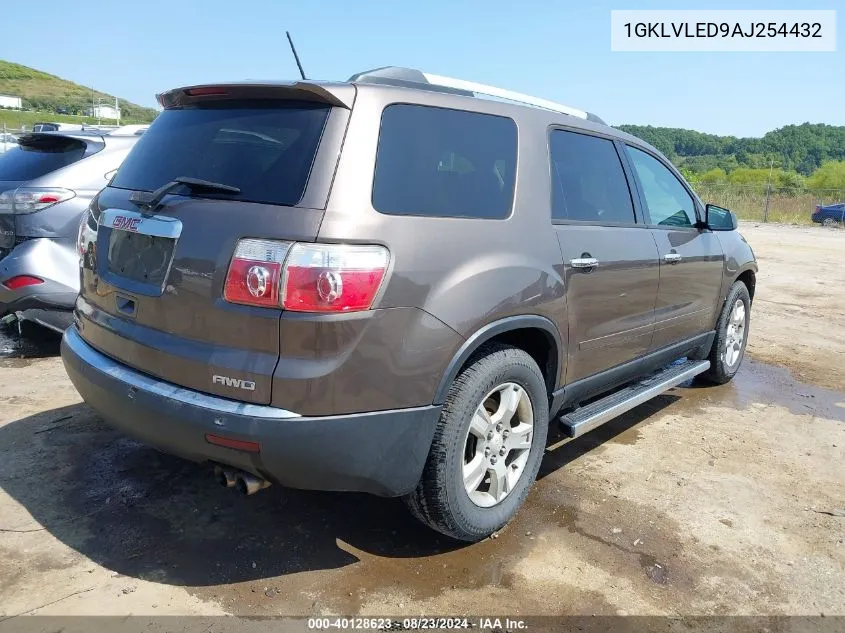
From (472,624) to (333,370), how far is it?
1.06m

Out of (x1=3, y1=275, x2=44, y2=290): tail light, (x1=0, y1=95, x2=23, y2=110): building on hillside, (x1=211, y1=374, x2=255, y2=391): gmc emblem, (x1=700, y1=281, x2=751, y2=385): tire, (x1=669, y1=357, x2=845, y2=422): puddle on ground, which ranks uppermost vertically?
(x1=0, y1=95, x2=23, y2=110): building on hillside

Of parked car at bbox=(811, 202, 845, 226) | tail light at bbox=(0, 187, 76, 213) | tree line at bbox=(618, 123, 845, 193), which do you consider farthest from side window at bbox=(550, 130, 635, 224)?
tree line at bbox=(618, 123, 845, 193)

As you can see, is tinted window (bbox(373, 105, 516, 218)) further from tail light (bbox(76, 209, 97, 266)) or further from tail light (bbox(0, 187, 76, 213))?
tail light (bbox(0, 187, 76, 213))

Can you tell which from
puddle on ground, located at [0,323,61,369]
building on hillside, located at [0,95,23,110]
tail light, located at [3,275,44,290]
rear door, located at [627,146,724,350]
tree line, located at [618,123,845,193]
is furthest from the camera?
building on hillside, located at [0,95,23,110]

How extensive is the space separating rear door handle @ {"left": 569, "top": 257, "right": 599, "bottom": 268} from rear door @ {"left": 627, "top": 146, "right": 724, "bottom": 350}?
86 centimetres

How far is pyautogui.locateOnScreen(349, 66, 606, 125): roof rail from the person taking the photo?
2.72 meters

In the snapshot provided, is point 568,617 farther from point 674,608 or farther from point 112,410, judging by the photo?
point 112,410

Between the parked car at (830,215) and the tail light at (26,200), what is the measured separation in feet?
102

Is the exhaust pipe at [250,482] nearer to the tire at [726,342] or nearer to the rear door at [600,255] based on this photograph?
the rear door at [600,255]

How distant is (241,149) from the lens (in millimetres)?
2588

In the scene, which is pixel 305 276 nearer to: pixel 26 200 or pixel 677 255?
pixel 677 255

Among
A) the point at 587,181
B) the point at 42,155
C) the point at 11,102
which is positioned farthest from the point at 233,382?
the point at 11,102

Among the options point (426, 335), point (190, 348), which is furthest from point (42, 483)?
point (426, 335)

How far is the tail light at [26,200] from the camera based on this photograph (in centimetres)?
489
